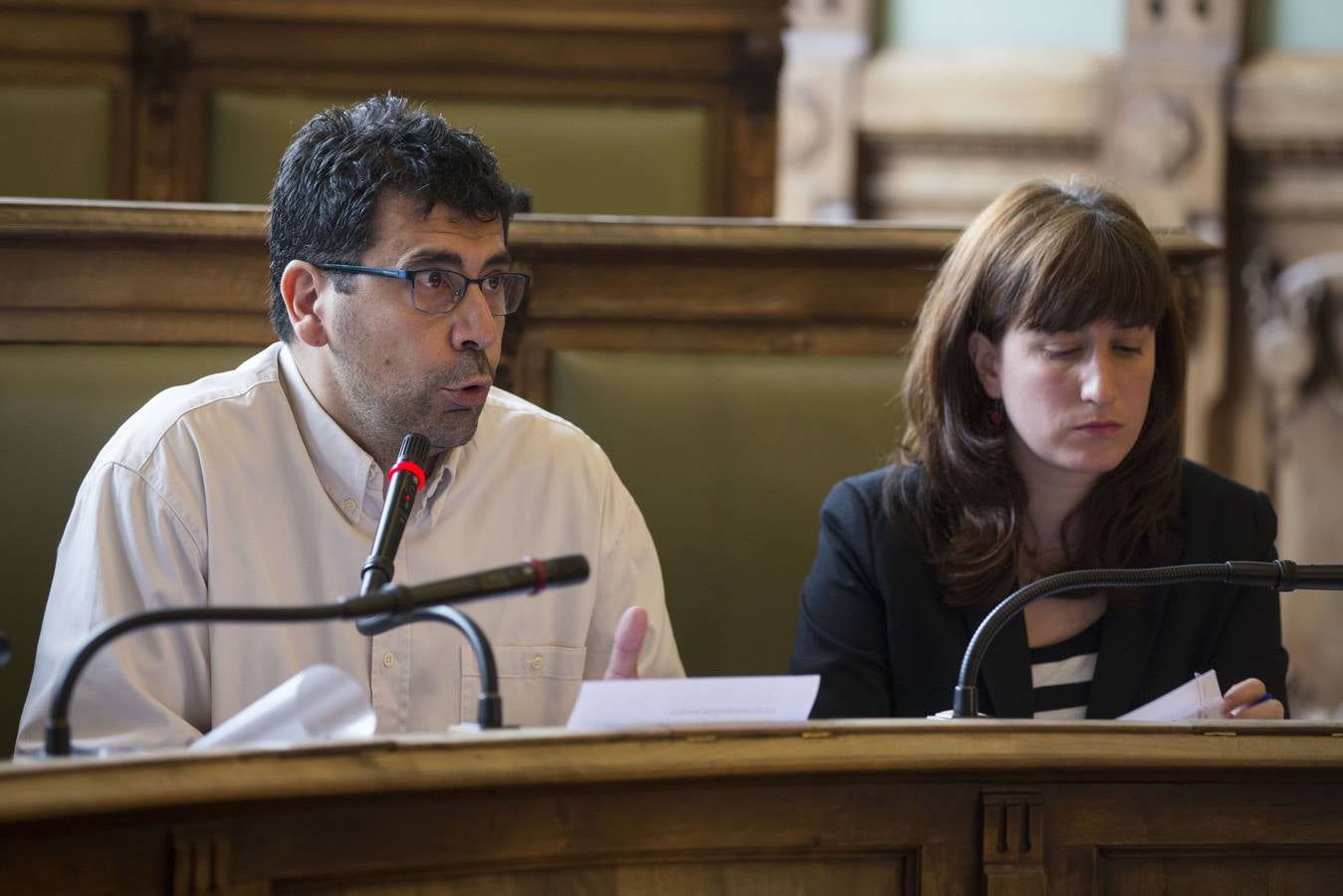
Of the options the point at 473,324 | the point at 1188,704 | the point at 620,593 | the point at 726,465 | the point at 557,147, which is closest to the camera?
the point at 1188,704

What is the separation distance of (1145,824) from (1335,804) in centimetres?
19

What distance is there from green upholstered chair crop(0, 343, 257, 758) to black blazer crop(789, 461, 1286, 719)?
0.89m

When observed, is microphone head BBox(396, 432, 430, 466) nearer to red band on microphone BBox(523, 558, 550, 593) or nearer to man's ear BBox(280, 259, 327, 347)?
red band on microphone BBox(523, 558, 550, 593)

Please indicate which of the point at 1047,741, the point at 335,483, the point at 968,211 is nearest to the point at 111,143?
the point at 335,483

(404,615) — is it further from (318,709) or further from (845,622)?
(845,622)

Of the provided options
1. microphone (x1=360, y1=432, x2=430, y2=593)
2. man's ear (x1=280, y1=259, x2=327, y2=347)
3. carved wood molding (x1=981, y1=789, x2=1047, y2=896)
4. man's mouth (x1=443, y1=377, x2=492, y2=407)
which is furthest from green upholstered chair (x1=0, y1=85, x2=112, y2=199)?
carved wood molding (x1=981, y1=789, x2=1047, y2=896)

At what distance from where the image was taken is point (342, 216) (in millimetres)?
1936

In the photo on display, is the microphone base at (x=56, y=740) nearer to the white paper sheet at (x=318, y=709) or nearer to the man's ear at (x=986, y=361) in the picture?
the white paper sheet at (x=318, y=709)

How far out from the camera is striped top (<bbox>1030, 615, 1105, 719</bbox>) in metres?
2.07

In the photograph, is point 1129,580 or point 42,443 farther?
point 42,443

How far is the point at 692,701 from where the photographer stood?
55.6 inches

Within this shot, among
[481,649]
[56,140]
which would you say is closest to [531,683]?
[481,649]

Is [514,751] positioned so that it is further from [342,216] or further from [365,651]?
[342,216]

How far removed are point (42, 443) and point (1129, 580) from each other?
1351 mm
